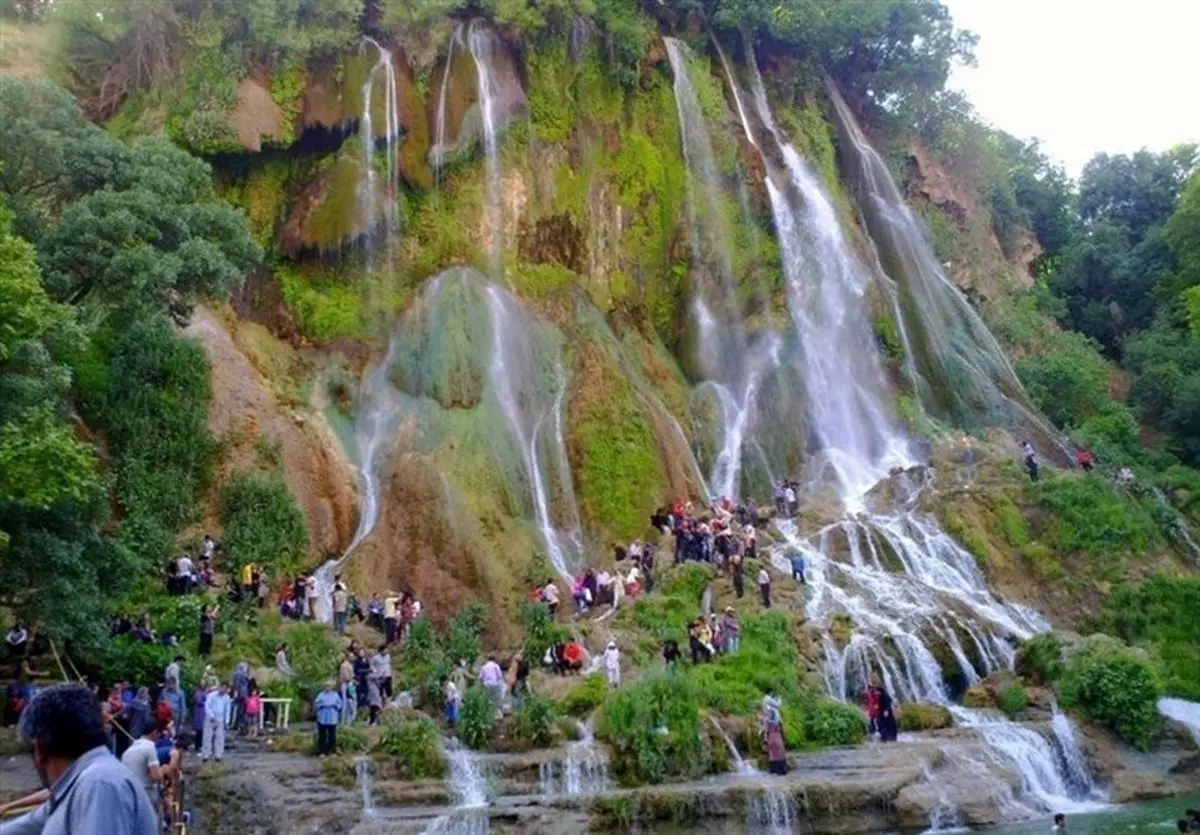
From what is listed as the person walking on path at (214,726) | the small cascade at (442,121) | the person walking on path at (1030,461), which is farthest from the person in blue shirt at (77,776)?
the small cascade at (442,121)

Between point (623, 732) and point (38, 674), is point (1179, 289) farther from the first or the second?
point (38, 674)

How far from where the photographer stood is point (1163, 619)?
28.8 metres

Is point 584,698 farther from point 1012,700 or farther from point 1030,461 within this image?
point 1030,461

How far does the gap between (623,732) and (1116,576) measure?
17700mm

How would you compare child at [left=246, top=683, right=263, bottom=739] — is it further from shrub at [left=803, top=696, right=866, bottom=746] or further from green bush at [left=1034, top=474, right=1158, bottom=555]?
green bush at [left=1034, top=474, right=1158, bottom=555]

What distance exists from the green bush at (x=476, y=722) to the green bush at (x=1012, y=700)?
1024 centimetres

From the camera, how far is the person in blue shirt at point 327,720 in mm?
16969

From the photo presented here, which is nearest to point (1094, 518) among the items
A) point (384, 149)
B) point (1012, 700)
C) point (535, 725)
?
point (1012, 700)

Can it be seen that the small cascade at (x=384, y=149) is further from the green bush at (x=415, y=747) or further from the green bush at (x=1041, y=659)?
the green bush at (x=1041, y=659)

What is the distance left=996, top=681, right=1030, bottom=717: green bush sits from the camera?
22266 millimetres

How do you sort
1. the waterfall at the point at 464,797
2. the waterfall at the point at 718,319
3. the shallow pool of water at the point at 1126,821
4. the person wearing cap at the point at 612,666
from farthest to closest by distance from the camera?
1. the waterfall at the point at 718,319
2. the person wearing cap at the point at 612,666
3. the shallow pool of water at the point at 1126,821
4. the waterfall at the point at 464,797

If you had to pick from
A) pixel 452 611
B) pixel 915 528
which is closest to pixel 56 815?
pixel 452 611

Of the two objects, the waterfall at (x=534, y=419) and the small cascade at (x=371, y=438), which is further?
the waterfall at (x=534, y=419)

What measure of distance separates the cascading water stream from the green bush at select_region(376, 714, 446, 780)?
19.3m
